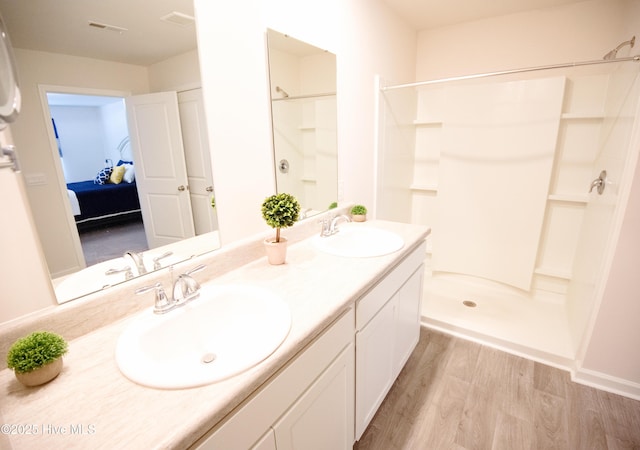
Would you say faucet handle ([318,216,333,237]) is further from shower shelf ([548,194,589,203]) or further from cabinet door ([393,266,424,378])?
shower shelf ([548,194,589,203])

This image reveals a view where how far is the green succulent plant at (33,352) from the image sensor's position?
24.7 inches

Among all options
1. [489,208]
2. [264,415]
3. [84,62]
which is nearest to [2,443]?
[264,415]

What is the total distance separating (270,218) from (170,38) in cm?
73

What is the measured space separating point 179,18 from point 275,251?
0.92 meters

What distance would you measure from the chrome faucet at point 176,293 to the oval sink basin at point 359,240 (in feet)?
2.22

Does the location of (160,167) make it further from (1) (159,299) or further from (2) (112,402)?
(2) (112,402)

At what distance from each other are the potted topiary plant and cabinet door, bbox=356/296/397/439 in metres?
0.47

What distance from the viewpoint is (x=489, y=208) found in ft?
8.66

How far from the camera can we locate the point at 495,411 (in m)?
1.56

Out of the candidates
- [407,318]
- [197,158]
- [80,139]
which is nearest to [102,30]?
[80,139]

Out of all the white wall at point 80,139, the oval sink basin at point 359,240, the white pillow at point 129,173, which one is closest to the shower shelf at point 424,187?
the oval sink basin at point 359,240

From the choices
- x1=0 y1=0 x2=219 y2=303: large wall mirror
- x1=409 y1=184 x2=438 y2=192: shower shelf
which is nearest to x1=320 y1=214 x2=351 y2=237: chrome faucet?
x1=0 y1=0 x2=219 y2=303: large wall mirror

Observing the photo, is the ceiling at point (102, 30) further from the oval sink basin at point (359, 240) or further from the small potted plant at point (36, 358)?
the oval sink basin at point (359, 240)

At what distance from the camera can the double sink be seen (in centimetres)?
67
